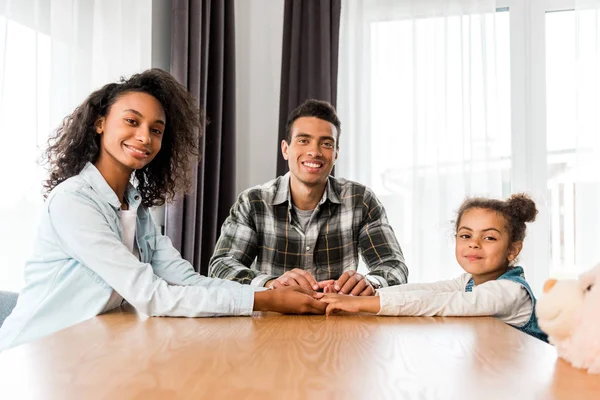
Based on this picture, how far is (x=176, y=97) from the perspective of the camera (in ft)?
6.23

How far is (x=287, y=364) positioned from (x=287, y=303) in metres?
0.54

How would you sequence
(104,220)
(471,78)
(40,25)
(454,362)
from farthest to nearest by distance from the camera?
1. (471,78)
2. (40,25)
3. (104,220)
4. (454,362)

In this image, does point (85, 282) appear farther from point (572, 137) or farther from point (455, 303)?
point (572, 137)

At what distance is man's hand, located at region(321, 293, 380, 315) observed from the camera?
1.34 meters

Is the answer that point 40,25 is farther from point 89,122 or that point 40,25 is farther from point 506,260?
point 506,260

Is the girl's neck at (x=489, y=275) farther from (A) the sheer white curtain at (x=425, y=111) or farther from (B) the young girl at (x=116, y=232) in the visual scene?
(A) the sheer white curtain at (x=425, y=111)

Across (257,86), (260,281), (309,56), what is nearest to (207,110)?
(257,86)

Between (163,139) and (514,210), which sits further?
(163,139)

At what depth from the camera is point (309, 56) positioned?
11.5 ft

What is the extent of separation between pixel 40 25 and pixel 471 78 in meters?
2.19

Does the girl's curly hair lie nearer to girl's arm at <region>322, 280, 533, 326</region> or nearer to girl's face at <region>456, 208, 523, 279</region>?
girl's face at <region>456, 208, 523, 279</region>

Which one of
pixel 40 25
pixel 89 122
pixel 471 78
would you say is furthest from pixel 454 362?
pixel 471 78

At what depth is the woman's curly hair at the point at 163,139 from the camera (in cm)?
177

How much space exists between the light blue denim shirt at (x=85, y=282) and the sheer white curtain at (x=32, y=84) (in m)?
0.71
